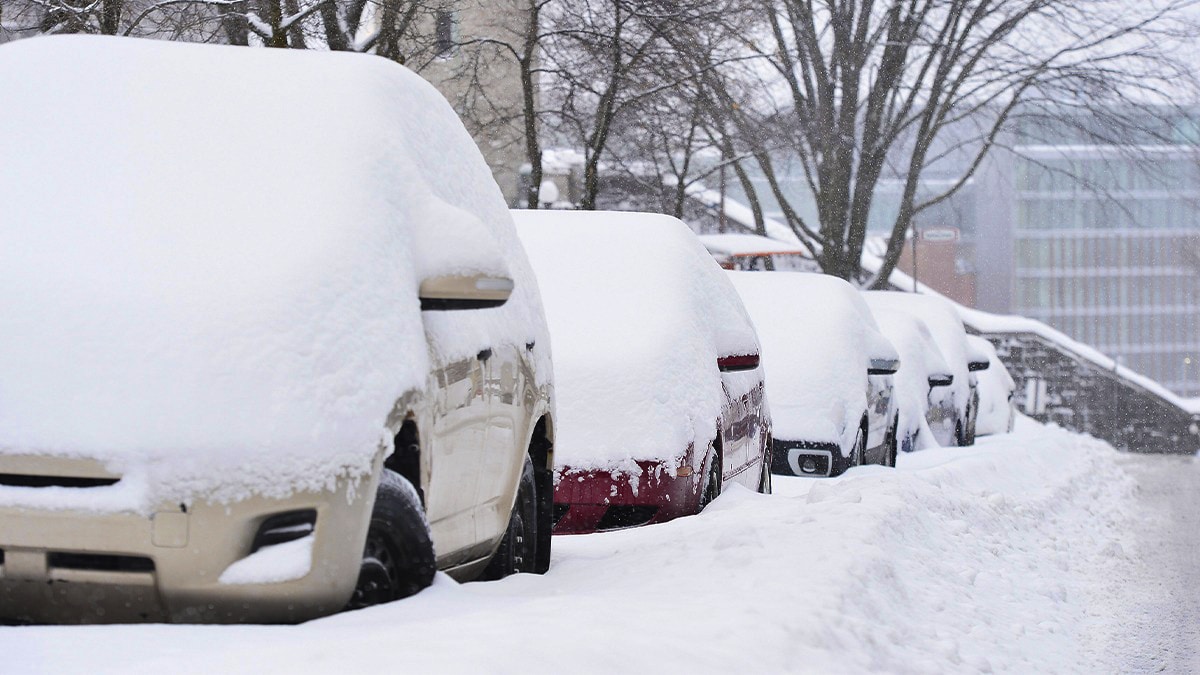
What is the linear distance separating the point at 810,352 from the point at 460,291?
8.51m

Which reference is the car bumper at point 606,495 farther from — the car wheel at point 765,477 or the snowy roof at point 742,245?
the snowy roof at point 742,245

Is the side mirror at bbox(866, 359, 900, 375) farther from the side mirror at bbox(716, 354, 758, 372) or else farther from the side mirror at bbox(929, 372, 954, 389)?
the side mirror at bbox(716, 354, 758, 372)

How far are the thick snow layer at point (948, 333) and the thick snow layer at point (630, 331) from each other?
463 inches

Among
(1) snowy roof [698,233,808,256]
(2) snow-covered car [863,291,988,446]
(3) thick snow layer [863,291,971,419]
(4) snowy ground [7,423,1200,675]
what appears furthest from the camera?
(1) snowy roof [698,233,808,256]

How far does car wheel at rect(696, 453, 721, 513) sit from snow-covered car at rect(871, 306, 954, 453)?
8.28 metres

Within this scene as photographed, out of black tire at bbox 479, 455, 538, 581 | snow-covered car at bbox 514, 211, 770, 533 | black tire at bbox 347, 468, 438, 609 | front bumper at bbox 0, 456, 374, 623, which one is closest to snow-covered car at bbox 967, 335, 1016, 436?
snow-covered car at bbox 514, 211, 770, 533

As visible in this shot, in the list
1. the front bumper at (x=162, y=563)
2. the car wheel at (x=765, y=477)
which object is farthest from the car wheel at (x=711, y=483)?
the front bumper at (x=162, y=563)

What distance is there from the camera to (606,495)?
7.34 metres

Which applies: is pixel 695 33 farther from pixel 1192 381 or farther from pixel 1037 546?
pixel 1192 381

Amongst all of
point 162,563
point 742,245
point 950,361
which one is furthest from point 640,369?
point 742,245

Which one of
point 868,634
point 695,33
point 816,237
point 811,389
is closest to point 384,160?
point 868,634

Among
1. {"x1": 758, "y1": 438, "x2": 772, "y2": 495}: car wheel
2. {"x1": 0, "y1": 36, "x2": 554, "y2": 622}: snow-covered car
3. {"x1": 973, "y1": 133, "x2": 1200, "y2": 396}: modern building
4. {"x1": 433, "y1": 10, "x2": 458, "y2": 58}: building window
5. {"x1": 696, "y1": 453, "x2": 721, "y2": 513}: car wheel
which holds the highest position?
{"x1": 433, "y1": 10, "x2": 458, "y2": 58}: building window

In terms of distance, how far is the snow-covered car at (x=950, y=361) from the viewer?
20000 millimetres

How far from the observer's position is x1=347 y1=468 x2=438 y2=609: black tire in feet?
13.3
